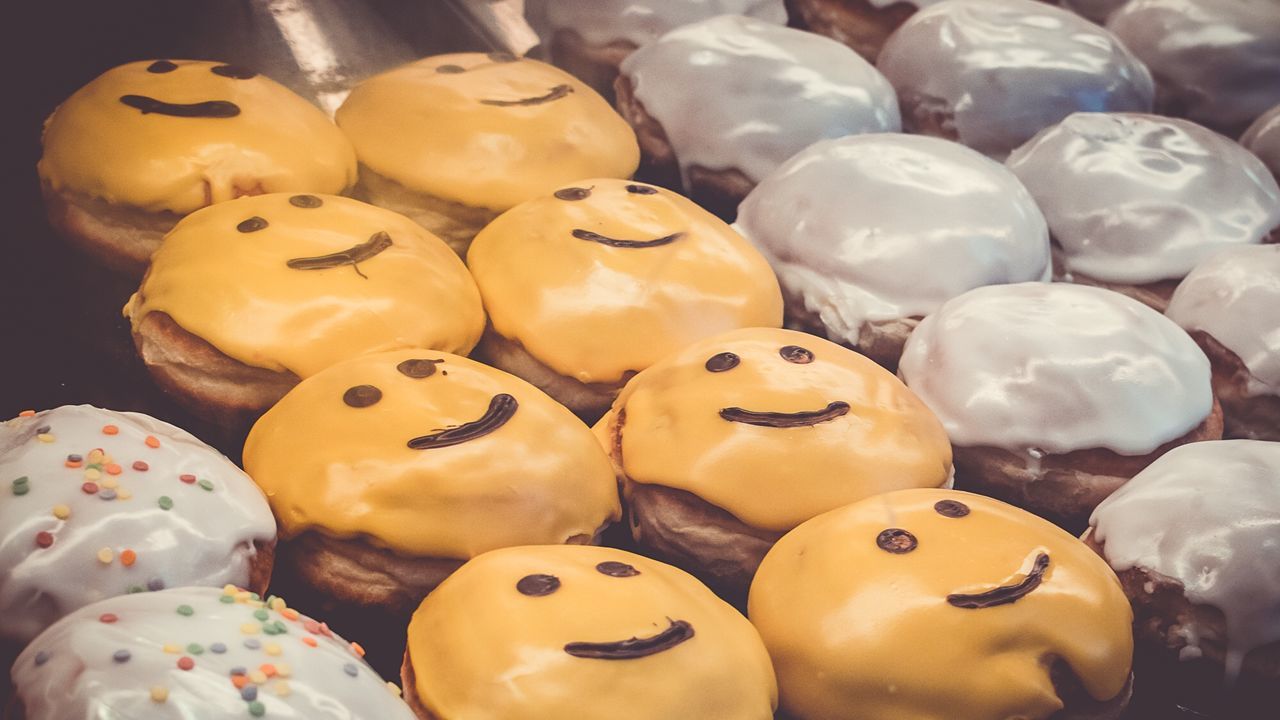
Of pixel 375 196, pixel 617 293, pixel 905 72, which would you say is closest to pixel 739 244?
pixel 617 293

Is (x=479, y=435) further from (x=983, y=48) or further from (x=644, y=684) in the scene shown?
(x=983, y=48)

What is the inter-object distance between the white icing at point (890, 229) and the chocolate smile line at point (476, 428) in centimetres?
90

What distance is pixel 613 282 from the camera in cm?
231

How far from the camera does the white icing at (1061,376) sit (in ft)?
7.19

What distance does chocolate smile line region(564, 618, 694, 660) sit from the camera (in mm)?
1490

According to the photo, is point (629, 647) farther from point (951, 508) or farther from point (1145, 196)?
point (1145, 196)

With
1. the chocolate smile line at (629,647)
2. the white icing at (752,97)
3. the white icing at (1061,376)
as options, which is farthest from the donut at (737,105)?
the chocolate smile line at (629,647)

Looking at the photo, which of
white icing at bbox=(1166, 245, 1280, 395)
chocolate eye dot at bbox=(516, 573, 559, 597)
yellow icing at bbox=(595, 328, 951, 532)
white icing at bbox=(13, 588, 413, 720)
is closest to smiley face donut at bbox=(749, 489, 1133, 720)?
yellow icing at bbox=(595, 328, 951, 532)

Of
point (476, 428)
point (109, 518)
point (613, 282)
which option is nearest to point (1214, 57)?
point (613, 282)

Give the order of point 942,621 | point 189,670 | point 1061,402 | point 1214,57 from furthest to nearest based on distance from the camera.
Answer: point 1214,57 → point 1061,402 → point 942,621 → point 189,670

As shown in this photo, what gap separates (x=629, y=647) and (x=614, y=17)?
2271 mm

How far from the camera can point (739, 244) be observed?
8.34ft

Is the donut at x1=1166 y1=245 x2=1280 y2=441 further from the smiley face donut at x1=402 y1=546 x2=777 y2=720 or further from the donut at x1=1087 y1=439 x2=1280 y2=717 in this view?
the smiley face donut at x1=402 y1=546 x2=777 y2=720

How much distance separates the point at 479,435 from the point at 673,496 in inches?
14.0
